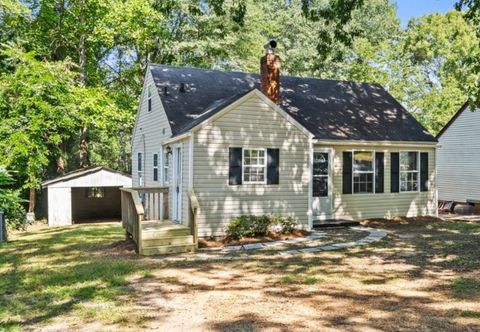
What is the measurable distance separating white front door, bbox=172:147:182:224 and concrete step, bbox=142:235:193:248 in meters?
2.21

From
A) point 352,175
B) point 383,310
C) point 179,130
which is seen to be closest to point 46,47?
point 179,130

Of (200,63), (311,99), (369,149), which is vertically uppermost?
(200,63)

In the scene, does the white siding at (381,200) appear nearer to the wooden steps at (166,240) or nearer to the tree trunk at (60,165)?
the wooden steps at (166,240)

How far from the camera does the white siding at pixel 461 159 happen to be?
22438 millimetres

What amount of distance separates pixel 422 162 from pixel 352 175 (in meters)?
3.52

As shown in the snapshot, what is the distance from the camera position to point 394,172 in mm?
16562

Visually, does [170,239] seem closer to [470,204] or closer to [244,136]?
[244,136]

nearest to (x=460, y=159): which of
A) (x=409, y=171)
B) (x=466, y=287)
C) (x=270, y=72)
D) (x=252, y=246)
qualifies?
(x=409, y=171)

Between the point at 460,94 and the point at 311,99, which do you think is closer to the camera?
the point at 311,99

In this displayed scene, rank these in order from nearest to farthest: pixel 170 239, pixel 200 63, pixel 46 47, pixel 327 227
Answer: pixel 170 239, pixel 327 227, pixel 46 47, pixel 200 63

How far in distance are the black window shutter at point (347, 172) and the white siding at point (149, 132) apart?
654 cm

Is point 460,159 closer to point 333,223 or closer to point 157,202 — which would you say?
point 333,223

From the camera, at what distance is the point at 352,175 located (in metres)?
15.8

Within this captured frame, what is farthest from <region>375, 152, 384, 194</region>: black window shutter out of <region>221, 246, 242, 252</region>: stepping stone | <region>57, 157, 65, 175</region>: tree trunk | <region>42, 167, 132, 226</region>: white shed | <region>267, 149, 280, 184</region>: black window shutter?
<region>57, 157, 65, 175</region>: tree trunk
